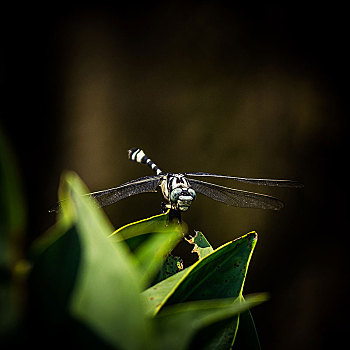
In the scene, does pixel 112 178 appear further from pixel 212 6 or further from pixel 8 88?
pixel 212 6

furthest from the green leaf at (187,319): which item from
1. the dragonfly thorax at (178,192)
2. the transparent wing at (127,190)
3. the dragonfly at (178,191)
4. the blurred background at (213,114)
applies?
the blurred background at (213,114)

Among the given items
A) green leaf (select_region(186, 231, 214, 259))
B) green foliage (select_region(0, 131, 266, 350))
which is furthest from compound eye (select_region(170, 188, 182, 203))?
green foliage (select_region(0, 131, 266, 350))

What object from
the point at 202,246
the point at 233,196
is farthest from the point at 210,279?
the point at 233,196

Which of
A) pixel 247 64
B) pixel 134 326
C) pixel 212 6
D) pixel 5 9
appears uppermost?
pixel 5 9

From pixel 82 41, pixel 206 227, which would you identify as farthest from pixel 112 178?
pixel 82 41

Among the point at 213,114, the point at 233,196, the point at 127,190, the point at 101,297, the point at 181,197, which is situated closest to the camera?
the point at 101,297

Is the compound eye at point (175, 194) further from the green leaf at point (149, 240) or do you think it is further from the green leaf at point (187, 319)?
the green leaf at point (187, 319)

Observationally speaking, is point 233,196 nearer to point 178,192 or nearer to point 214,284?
point 178,192
